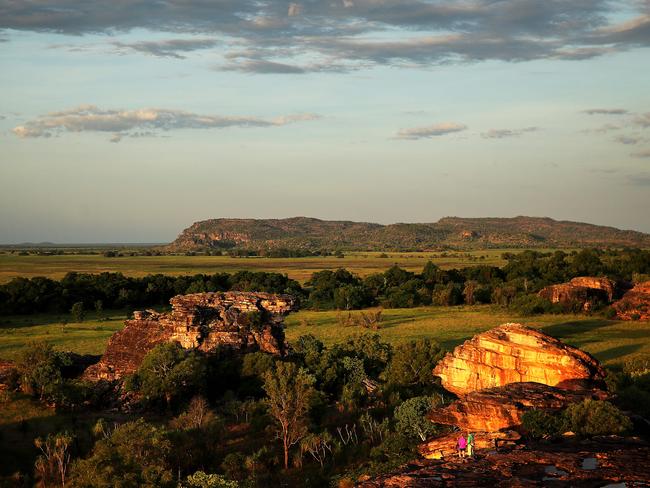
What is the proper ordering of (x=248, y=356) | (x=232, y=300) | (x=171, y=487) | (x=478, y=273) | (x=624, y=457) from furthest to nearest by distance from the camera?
1. (x=478, y=273)
2. (x=232, y=300)
3. (x=248, y=356)
4. (x=171, y=487)
5. (x=624, y=457)

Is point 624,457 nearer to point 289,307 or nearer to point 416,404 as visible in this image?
point 416,404

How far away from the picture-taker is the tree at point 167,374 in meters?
33.0

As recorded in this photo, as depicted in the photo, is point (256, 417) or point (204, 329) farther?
point (204, 329)

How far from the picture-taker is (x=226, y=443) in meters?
28.5

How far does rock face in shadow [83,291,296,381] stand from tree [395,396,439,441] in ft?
40.9

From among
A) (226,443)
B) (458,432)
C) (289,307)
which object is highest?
(289,307)

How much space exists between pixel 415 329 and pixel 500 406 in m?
36.9

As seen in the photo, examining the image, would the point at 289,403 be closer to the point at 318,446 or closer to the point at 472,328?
the point at 318,446

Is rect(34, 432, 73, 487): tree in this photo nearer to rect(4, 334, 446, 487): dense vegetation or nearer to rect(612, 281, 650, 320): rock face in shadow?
rect(4, 334, 446, 487): dense vegetation

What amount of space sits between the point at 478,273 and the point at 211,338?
67.9m

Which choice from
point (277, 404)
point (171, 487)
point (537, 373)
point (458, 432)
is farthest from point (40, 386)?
point (537, 373)

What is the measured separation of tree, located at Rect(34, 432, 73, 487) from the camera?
2412 centimetres

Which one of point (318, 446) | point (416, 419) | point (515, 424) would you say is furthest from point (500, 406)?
point (318, 446)

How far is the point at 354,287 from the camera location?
8394 centimetres
